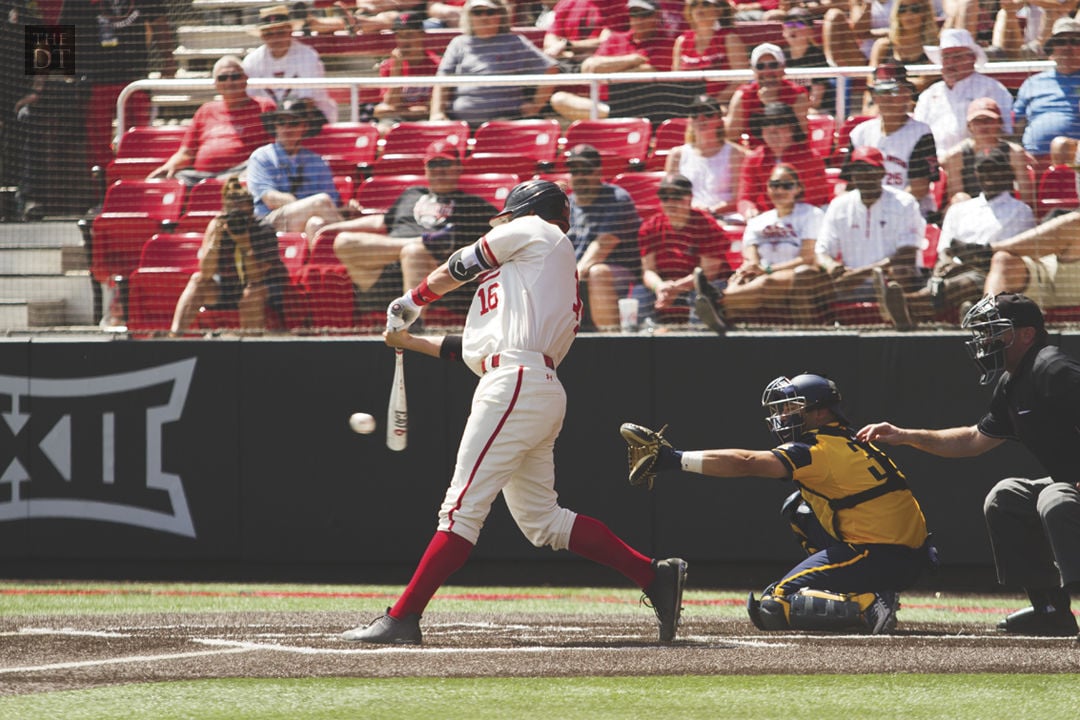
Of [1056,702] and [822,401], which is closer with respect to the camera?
[1056,702]

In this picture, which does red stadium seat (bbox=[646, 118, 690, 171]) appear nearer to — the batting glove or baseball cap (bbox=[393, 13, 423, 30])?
baseball cap (bbox=[393, 13, 423, 30])

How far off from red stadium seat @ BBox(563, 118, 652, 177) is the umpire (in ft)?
13.9

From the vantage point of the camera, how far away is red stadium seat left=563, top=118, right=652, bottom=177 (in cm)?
1048

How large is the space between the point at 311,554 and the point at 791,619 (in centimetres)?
370

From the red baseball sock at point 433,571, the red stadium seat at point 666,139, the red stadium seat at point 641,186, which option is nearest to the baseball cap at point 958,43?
the red stadium seat at point 666,139

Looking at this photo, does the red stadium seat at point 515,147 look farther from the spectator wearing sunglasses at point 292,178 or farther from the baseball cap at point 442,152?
the spectator wearing sunglasses at point 292,178

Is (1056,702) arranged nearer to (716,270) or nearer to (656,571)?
(656,571)

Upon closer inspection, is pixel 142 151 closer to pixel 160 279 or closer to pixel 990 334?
pixel 160 279

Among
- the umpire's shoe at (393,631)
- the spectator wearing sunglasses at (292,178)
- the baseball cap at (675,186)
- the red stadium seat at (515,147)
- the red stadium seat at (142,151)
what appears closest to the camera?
the umpire's shoe at (393,631)

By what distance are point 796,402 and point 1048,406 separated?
1082mm

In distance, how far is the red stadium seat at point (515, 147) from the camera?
10.5 meters

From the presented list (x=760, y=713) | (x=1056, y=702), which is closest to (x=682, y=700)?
(x=760, y=713)

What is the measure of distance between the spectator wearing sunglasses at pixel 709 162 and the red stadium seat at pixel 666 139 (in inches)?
5.6

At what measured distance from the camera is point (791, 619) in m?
6.75
